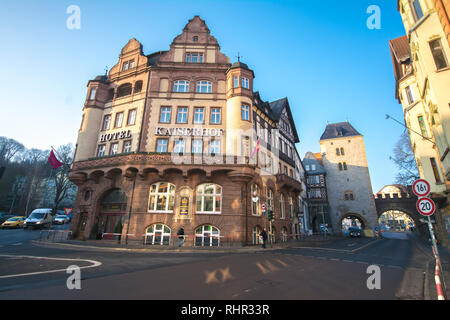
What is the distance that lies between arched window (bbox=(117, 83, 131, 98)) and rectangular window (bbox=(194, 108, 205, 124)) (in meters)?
9.14

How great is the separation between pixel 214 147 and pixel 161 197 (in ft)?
22.2

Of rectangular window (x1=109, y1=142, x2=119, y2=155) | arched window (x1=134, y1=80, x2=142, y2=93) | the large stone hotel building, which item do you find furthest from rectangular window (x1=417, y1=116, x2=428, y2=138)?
rectangular window (x1=109, y1=142, x2=119, y2=155)

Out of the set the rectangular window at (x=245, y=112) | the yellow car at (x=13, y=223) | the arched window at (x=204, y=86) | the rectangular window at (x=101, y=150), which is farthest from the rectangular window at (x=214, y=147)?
the yellow car at (x=13, y=223)

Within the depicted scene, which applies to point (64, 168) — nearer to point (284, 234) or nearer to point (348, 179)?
point (284, 234)

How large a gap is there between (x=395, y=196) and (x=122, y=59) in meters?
53.7

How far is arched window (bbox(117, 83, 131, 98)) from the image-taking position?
25.0 metres

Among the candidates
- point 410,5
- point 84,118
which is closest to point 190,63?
point 84,118

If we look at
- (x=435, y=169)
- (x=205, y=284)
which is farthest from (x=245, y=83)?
(x=205, y=284)

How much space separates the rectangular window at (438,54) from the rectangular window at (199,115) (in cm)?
1755

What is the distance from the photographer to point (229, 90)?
22.1 m

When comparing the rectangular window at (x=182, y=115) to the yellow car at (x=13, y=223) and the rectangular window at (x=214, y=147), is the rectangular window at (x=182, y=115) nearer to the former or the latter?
the rectangular window at (x=214, y=147)

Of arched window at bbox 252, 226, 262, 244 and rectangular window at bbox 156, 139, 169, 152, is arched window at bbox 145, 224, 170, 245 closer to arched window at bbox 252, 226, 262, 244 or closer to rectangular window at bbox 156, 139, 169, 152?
rectangular window at bbox 156, 139, 169, 152

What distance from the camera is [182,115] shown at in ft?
72.2

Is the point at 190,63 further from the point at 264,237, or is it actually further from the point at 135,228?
the point at 264,237
